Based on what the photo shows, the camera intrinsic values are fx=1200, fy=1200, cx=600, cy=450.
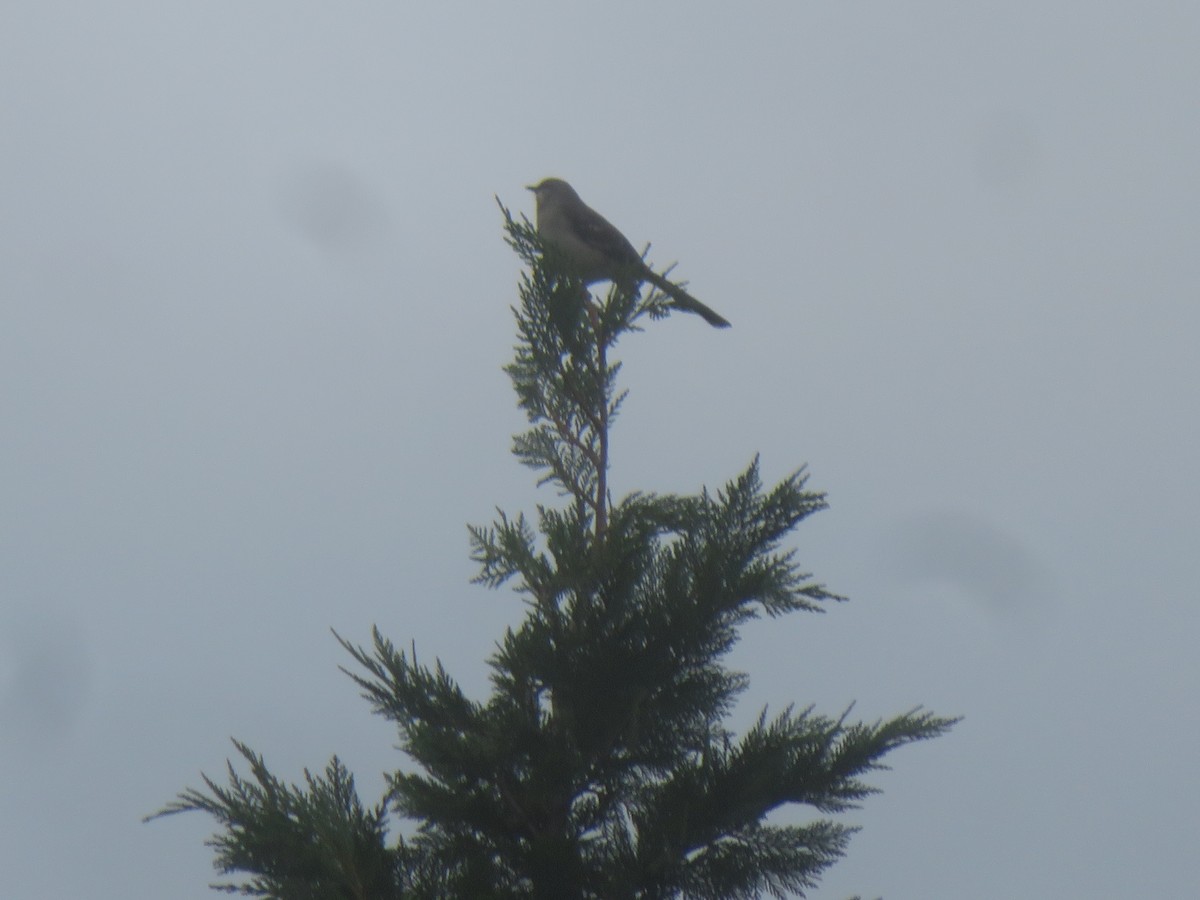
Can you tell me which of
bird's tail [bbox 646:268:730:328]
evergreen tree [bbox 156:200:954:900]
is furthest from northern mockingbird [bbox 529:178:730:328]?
evergreen tree [bbox 156:200:954:900]

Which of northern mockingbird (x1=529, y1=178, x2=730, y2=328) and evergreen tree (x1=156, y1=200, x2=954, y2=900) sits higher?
northern mockingbird (x1=529, y1=178, x2=730, y2=328)

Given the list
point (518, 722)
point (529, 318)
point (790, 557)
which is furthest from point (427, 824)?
point (529, 318)

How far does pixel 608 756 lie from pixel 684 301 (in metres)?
2.25

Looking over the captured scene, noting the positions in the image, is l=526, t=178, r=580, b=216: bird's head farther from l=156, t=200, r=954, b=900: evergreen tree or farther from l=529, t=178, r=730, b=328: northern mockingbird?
l=156, t=200, r=954, b=900: evergreen tree

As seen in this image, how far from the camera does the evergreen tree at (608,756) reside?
9.15 feet

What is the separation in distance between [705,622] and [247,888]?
50.3 inches

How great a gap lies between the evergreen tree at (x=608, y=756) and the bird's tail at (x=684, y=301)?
1.31m

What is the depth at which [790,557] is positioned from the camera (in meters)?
3.17

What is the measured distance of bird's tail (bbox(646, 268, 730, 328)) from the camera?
4.43 metres

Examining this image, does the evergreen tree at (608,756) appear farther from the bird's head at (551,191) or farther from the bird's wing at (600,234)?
the bird's head at (551,191)

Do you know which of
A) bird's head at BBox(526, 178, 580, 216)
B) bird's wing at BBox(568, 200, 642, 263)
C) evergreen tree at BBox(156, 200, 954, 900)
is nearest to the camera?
evergreen tree at BBox(156, 200, 954, 900)

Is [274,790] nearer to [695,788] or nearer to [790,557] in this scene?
[695,788]

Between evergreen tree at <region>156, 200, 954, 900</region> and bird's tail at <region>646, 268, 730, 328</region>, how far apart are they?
1313 mm

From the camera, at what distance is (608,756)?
3.01 metres
